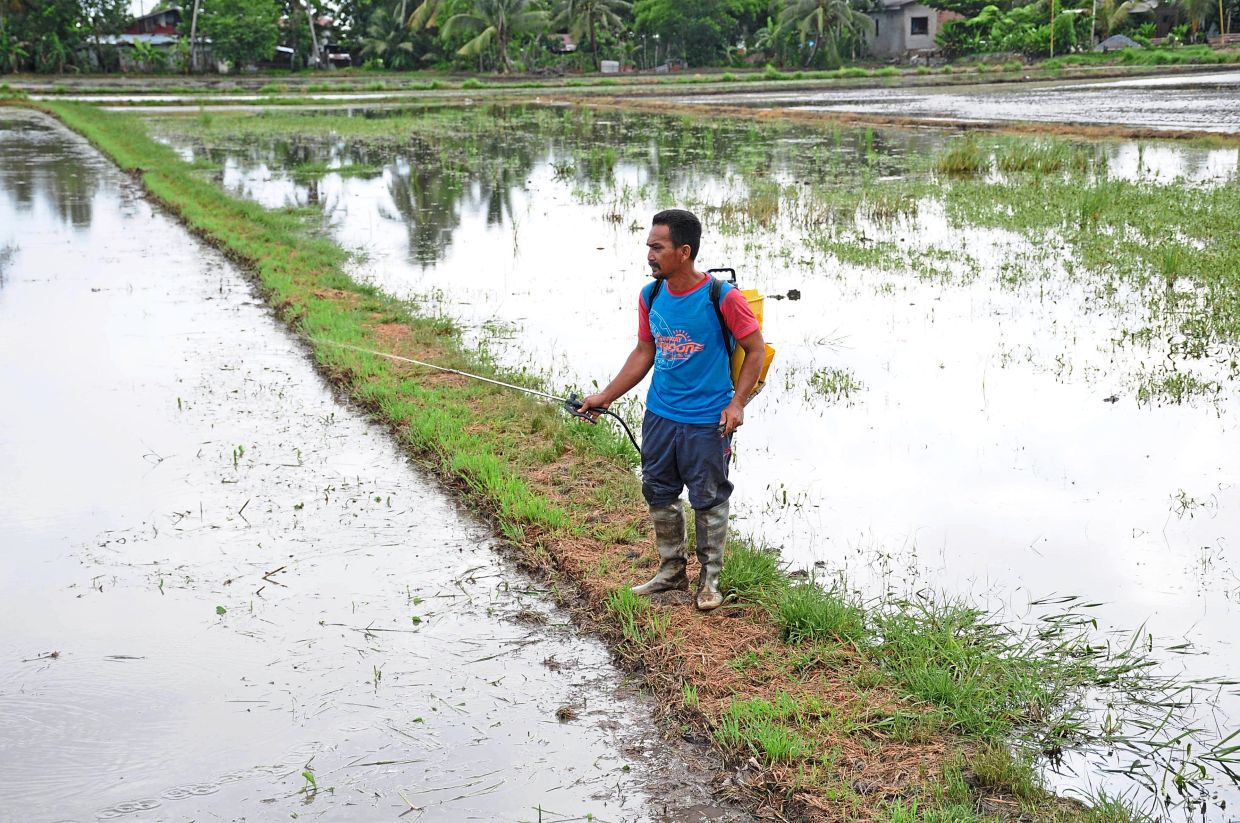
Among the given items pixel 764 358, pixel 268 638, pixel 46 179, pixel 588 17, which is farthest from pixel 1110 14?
pixel 268 638

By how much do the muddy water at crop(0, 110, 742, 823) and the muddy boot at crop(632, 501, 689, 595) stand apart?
14.7 inches

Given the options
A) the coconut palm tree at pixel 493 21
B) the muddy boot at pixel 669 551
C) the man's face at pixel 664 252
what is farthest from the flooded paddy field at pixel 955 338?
the coconut palm tree at pixel 493 21

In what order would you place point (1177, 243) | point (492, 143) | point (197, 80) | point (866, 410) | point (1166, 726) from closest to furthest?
point (1166, 726) < point (866, 410) < point (1177, 243) < point (492, 143) < point (197, 80)

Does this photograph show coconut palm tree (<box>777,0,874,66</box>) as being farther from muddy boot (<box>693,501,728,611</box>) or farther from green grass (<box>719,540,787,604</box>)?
muddy boot (<box>693,501,728,611</box>)

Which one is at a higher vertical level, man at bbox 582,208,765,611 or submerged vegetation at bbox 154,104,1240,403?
submerged vegetation at bbox 154,104,1240,403

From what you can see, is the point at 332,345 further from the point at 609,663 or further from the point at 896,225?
the point at 896,225

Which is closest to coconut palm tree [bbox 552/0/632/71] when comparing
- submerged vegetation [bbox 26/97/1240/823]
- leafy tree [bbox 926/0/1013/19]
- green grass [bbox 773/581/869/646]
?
leafy tree [bbox 926/0/1013/19]

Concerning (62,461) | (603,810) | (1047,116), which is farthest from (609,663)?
(1047,116)

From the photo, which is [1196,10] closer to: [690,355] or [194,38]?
[194,38]

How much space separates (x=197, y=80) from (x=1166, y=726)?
48.2 meters

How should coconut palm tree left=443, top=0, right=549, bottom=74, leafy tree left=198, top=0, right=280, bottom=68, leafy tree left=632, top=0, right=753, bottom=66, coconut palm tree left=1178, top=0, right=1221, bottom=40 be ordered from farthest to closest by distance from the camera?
leafy tree left=632, top=0, right=753, bottom=66
leafy tree left=198, top=0, right=280, bottom=68
coconut palm tree left=1178, top=0, right=1221, bottom=40
coconut palm tree left=443, top=0, right=549, bottom=74

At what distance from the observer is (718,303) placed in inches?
137

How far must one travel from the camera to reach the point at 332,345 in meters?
7.06

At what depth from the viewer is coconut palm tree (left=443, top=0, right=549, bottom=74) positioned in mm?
42594
